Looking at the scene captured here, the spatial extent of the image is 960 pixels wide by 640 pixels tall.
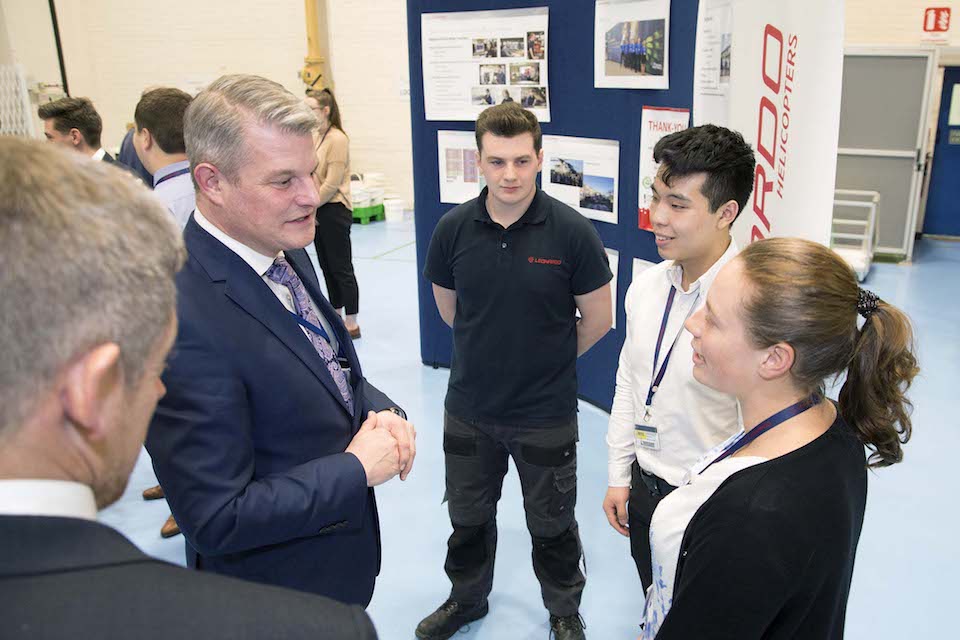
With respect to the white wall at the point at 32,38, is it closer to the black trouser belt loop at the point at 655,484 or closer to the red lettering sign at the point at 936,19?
the black trouser belt loop at the point at 655,484

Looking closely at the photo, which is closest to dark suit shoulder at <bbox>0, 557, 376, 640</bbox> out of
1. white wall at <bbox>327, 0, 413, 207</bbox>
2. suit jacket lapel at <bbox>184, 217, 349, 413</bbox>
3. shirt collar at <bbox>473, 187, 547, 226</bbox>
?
suit jacket lapel at <bbox>184, 217, 349, 413</bbox>

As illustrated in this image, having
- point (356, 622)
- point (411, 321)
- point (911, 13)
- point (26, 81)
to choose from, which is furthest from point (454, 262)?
point (26, 81)

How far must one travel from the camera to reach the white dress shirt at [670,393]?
6.53ft

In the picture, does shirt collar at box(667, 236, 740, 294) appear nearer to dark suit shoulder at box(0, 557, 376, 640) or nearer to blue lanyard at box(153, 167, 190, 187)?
dark suit shoulder at box(0, 557, 376, 640)

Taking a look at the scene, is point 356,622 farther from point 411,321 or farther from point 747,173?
point 411,321

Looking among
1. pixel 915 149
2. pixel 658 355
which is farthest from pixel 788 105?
pixel 915 149

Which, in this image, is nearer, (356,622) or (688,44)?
(356,622)

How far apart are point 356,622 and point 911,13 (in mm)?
9945

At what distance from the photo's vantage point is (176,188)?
3.07 m

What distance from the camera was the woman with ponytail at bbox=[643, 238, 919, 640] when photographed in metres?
1.18

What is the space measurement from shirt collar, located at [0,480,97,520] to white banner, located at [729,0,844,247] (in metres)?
2.55

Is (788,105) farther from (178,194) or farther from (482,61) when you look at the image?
(178,194)

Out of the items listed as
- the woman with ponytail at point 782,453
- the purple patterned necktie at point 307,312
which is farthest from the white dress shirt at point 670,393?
the purple patterned necktie at point 307,312

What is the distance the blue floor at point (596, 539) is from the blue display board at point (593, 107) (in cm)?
55
